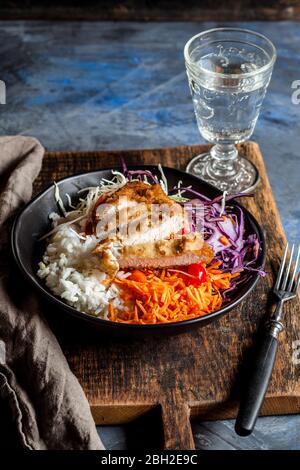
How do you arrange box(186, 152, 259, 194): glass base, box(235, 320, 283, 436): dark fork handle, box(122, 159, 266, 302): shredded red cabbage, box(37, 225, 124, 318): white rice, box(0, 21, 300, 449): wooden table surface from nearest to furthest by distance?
1. box(235, 320, 283, 436): dark fork handle
2. box(37, 225, 124, 318): white rice
3. box(122, 159, 266, 302): shredded red cabbage
4. box(186, 152, 259, 194): glass base
5. box(0, 21, 300, 449): wooden table surface

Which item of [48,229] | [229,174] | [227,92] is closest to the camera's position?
[48,229]

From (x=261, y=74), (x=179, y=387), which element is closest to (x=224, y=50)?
(x=261, y=74)

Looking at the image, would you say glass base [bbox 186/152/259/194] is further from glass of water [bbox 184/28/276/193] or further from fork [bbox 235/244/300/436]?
fork [bbox 235/244/300/436]

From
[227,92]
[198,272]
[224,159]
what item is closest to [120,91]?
[224,159]

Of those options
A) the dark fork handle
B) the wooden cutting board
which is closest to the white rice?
the wooden cutting board

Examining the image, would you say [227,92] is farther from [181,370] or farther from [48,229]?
[181,370]

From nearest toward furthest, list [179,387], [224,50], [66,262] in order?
[179,387] → [66,262] → [224,50]

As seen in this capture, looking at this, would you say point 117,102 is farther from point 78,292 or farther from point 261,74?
point 78,292
